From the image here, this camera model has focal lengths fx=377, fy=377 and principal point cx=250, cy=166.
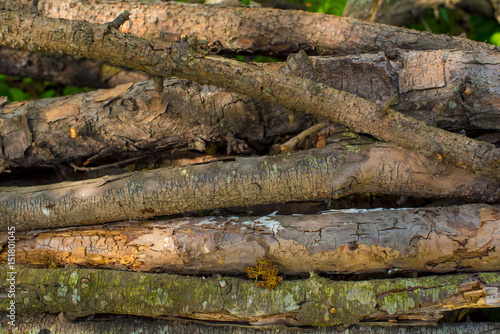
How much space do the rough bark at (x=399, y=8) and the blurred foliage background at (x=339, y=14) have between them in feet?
0.46

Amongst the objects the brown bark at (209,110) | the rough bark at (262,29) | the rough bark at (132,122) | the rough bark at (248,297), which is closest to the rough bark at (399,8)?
the rough bark at (262,29)

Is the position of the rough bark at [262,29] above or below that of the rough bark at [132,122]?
above

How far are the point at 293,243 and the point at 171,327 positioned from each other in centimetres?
96

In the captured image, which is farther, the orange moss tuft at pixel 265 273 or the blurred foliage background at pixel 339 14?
the blurred foliage background at pixel 339 14

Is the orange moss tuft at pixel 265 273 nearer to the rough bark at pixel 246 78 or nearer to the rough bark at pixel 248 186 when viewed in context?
the rough bark at pixel 248 186

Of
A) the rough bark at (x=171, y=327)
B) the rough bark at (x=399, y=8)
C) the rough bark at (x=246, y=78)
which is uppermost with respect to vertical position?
the rough bark at (x=399, y=8)

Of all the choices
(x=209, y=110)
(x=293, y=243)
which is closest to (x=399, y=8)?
(x=209, y=110)

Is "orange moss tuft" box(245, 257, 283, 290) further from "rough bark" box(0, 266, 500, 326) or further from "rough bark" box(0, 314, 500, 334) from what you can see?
"rough bark" box(0, 314, 500, 334)

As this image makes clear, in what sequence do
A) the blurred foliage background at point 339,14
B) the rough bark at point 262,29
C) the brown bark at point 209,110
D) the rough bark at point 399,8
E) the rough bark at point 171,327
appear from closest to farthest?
the rough bark at point 171,327
the brown bark at point 209,110
the rough bark at point 262,29
the rough bark at point 399,8
the blurred foliage background at point 339,14

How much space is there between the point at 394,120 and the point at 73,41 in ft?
6.51

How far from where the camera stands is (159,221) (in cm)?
263

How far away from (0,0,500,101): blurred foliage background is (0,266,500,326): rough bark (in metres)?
2.59

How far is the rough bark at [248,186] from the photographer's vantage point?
2412 mm

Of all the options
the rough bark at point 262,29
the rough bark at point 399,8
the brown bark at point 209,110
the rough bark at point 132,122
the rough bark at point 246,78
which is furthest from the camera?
the rough bark at point 399,8
